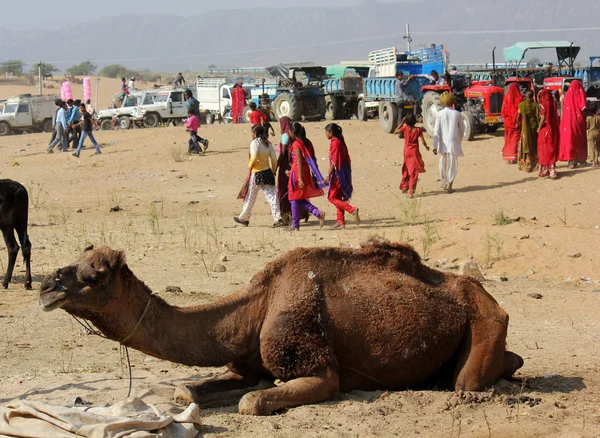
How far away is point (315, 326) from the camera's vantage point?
218 inches

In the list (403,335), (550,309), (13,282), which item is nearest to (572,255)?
(550,309)

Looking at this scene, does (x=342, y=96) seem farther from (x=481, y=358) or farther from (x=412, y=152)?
(x=481, y=358)

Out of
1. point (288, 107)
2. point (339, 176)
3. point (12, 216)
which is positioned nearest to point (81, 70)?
point (288, 107)

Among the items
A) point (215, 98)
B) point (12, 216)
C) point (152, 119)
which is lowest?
point (12, 216)

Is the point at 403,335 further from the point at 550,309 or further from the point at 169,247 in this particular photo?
the point at 169,247

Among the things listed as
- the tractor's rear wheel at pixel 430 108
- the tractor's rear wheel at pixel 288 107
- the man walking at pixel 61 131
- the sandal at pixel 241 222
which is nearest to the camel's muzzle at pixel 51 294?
the sandal at pixel 241 222

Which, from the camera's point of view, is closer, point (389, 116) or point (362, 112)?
point (389, 116)

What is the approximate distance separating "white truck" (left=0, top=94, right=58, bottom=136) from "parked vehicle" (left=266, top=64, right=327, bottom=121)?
36.2 ft

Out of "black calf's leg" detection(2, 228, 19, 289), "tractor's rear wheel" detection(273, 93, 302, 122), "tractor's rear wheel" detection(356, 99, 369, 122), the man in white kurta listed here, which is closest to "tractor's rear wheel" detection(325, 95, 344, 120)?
"tractor's rear wheel" detection(273, 93, 302, 122)

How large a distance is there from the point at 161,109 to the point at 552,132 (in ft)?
73.1

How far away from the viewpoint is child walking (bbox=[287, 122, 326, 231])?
1353 centimetres

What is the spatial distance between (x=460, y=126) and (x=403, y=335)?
42.3 feet

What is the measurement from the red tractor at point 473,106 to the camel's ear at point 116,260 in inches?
787

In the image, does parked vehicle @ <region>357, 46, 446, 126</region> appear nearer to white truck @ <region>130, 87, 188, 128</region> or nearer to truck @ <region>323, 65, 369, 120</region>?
truck @ <region>323, 65, 369, 120</region>
